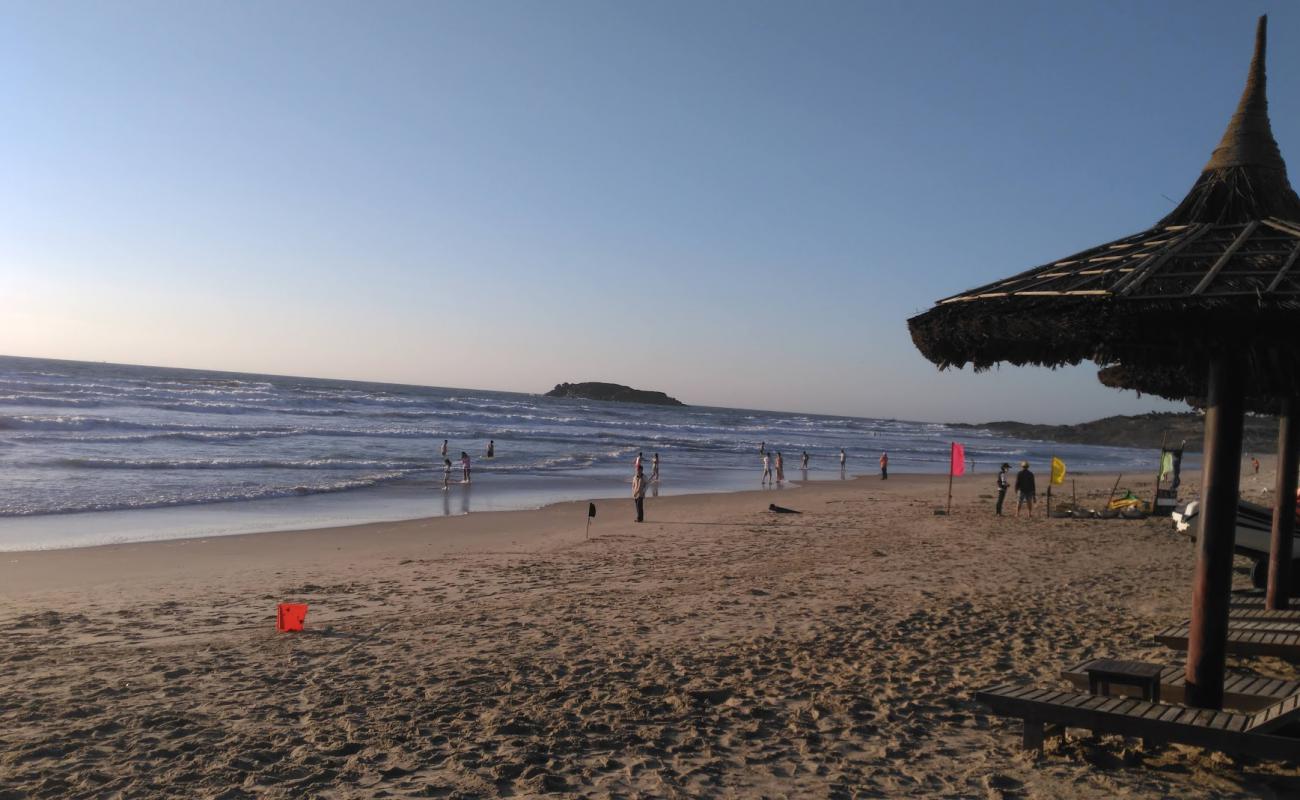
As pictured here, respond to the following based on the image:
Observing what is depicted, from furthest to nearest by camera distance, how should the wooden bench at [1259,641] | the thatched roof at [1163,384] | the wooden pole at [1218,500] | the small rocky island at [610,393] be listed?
the small rocky island at [610,393] → the thatched roof at [1163,384] → the wooden bench at [1259,641] → the wooden pole at [1218,500]

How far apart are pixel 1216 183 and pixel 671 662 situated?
505cm

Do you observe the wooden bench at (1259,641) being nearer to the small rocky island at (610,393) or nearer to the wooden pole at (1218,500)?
the wooden pole at (1218,500)

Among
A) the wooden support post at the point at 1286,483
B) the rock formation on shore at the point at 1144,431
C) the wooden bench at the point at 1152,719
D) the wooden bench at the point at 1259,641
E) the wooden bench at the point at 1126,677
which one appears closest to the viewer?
the wooden bench at the point at 1152,719

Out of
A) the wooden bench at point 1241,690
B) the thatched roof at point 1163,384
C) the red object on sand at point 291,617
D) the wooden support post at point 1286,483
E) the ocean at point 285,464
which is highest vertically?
the thatched roof at point 1163,384

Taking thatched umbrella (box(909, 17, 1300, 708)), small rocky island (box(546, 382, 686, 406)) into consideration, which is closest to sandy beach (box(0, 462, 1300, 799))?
thatched umbrella (box(909, 17, 1300, 708))

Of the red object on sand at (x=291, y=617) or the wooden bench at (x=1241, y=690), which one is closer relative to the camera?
the wooden bench at (x=1241, y=690)

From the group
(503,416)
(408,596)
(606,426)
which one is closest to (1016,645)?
(408,596)

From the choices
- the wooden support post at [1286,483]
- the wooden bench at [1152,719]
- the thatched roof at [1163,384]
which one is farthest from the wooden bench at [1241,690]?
the thatched roof at [1163,384]

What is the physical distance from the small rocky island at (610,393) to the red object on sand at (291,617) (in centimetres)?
16488

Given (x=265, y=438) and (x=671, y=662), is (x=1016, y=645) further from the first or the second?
(x=265, y=438)

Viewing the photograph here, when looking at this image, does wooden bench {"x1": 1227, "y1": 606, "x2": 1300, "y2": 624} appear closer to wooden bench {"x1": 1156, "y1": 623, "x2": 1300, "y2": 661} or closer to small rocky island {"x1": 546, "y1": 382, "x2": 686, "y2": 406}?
wooden bench {"x1": 1156, "y1": 623, "x2": 1300, "y2": 661}

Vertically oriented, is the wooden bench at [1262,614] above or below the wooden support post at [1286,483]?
below

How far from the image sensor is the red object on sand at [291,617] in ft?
26.5

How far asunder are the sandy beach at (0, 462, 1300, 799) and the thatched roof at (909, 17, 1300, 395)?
2377mm
